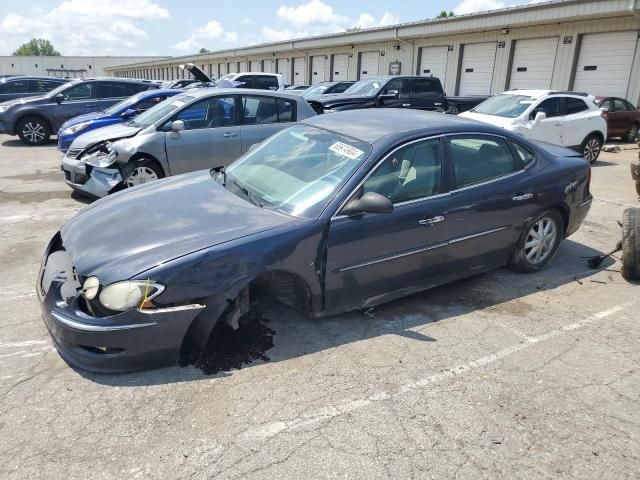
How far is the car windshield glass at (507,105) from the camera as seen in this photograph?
34.0ft

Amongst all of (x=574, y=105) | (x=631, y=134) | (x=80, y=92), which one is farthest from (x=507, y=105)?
(x=80, y=92)

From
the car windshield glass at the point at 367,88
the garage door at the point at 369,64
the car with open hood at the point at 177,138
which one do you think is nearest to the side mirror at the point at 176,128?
the car with open hood at the point at 177,138

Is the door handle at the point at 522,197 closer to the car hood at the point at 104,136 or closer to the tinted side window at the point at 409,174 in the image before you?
the tinted side window at the point at 409,174

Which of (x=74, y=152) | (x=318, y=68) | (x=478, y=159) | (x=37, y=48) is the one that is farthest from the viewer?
(x=37, y=48)

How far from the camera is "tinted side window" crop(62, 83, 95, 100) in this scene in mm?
12562

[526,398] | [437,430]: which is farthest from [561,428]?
[437,430]

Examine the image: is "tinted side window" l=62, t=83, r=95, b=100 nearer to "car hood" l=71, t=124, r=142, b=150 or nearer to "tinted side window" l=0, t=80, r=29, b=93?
"tinted side window" l=0, t=80, r=29, b=93

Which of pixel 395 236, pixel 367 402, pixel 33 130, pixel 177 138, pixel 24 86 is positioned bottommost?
pixel 367 402

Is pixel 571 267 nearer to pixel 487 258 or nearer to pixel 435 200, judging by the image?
pixel 487 258

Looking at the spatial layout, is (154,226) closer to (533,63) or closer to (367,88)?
(367,88)

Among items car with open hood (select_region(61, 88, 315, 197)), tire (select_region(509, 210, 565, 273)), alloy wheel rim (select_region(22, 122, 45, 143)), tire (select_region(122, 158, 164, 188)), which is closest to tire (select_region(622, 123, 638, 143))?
car with open hood (select_region(61, 88, 315, 197))

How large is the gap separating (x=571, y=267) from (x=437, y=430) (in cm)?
321

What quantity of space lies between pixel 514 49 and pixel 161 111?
617 inches

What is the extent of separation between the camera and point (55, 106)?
12352mm
